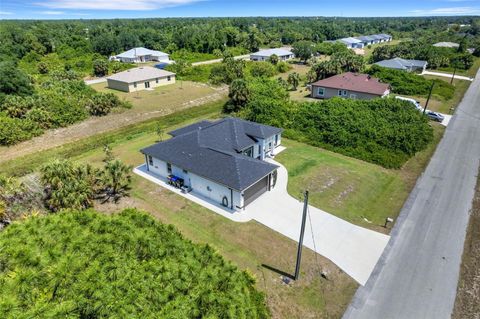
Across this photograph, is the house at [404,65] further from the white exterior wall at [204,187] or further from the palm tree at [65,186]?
the palm tree at [65,186]

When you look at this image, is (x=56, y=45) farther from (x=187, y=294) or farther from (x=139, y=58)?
(x=187, y=294)

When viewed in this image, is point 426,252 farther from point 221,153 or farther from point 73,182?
point 73,182

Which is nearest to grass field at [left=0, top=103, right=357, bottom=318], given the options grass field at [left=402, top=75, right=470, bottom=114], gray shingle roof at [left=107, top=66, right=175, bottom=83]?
gray shingle roof at [left=107, top=66, right=175, bottom=83]

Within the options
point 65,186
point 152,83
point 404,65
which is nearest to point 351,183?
point 65,186

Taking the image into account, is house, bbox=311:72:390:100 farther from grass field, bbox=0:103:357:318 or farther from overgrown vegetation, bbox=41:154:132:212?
overgrown vegetation, bbox=41:154:132:212

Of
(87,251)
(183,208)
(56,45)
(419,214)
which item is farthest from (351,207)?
(56,45)

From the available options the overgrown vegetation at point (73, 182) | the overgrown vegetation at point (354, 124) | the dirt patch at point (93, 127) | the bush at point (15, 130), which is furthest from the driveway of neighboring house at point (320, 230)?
the bush at point (15, 130)
